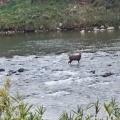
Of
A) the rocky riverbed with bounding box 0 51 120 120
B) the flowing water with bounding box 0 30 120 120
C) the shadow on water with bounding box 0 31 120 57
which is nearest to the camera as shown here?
the rocky riverbed with bounding box 0 51 120 120

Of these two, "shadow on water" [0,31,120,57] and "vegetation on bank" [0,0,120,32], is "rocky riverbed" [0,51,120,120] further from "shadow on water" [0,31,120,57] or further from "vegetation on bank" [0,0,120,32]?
"vegetation on bank" [0,0,120,32]

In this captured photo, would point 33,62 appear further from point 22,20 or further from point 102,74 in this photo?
point 22,20

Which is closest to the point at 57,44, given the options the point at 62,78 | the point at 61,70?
the point at 61,70

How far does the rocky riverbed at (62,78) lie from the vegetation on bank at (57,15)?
2338cm

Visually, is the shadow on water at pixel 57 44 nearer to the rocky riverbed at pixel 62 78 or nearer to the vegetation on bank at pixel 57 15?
the rocky riverbed at pixel 62 78

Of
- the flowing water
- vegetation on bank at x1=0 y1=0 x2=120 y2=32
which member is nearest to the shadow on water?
the flowing water

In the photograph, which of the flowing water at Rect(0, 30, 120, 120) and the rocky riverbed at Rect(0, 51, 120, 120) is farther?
the flowing water at Rect(0, 30, 120, 120)

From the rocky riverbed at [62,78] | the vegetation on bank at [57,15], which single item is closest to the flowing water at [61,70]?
the rocky riverbed at [62,78]

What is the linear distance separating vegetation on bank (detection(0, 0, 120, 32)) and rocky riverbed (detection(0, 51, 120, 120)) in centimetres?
2338

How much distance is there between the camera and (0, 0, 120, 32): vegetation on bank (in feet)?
198

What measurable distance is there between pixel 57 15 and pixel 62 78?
37.0 m

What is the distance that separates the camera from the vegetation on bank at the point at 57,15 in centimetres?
Answer: 6031

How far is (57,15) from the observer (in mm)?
62625

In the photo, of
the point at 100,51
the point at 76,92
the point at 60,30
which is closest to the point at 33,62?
the point at 100,51
